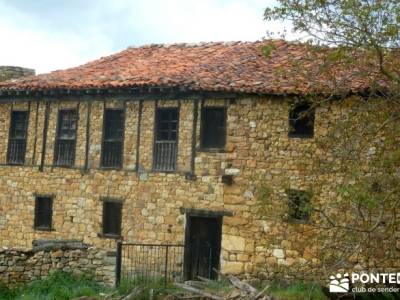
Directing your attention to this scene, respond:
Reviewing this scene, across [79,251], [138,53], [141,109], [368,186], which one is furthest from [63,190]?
[368,186]

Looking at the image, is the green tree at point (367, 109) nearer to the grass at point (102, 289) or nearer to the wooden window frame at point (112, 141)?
the grass at point (102, 289)

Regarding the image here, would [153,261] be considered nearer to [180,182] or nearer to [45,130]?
[180,182]

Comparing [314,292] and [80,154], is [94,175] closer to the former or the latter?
[80,154]

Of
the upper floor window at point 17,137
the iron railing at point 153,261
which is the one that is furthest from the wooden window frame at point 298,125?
the upper floor window at point 17,137

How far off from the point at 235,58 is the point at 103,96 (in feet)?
12.7

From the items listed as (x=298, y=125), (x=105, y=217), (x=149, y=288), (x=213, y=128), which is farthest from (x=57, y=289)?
(x=298, y=125)

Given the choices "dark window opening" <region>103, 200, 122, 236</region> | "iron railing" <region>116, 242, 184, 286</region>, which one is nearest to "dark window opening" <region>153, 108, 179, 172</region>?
"dark window opening" <region>103, 200, 122, 236</region>

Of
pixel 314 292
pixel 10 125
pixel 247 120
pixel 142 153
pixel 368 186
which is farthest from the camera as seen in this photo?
pixel 10 125

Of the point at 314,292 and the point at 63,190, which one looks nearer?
the point at 314,292

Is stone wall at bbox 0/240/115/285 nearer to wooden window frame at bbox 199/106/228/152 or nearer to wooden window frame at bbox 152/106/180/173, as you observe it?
wooden window frame at bbox 152/106/180/173

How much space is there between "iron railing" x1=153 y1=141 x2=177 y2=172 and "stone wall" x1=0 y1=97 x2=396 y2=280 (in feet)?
0.53

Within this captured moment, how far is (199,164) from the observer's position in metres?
15.2

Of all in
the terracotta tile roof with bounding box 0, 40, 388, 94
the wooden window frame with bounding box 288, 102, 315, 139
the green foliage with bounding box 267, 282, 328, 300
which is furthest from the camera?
the wooden window frame with bounding box 288, 102, 315, 139

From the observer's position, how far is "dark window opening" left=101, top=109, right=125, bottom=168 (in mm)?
16500
